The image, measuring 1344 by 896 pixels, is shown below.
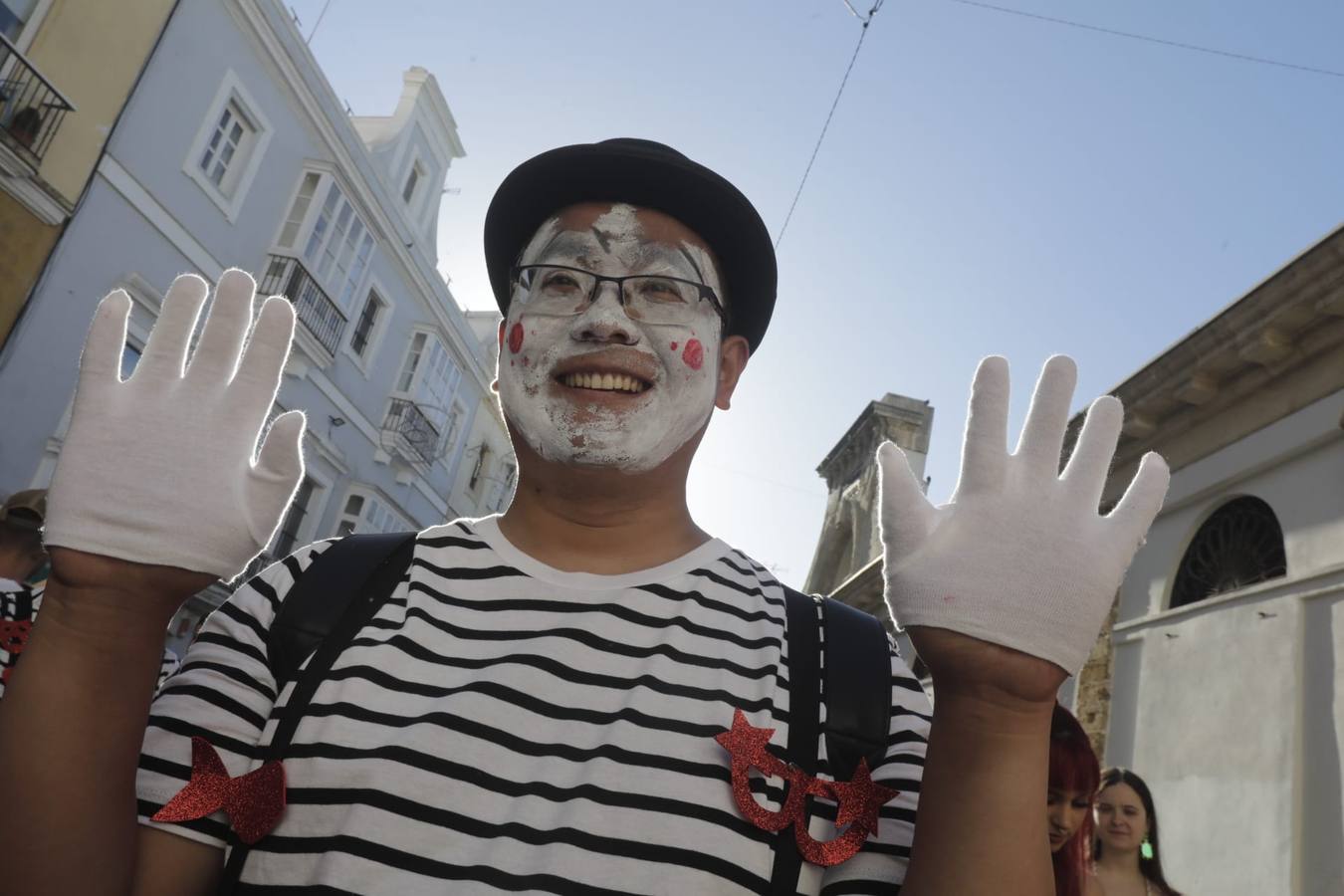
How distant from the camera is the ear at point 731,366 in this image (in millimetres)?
2207

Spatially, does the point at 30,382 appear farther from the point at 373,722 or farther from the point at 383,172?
→ the point at 373,722

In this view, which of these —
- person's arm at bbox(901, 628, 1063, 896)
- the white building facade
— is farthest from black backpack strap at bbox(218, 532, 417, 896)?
the white building facade

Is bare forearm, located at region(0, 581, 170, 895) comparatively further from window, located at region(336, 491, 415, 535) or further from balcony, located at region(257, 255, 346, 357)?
window, located at region(336, 491, 415, 535)

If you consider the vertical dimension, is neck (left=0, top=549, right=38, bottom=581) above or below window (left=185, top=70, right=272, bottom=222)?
below

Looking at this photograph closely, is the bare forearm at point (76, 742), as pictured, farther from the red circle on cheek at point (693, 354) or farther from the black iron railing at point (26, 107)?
the black iron railing at point (26, 107)

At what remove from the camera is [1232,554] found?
7.43 metres

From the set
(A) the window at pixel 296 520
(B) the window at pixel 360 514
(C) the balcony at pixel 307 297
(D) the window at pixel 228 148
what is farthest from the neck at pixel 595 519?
(B) the window at pixel 360 514

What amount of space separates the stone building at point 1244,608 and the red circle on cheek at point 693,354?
5.66 m

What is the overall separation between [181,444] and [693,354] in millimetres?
1001

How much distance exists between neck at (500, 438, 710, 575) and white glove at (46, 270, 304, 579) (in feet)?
1.63

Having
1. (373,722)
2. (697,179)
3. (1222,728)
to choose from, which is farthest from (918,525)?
(1222,728)

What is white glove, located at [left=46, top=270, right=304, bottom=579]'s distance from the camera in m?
1.35

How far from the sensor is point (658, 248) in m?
2.03

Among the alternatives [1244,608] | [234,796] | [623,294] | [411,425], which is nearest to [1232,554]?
[1244,608]
